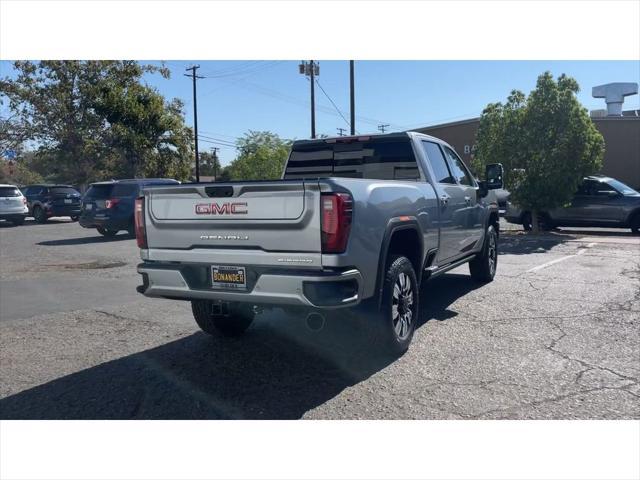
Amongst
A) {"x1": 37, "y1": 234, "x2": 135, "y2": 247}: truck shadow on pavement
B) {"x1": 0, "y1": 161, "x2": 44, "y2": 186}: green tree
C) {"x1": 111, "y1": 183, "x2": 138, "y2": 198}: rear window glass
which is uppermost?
{"x1": 0, "y1": 161, "x2": 44, "y2": 186}: green tree

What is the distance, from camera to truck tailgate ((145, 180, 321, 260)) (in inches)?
154

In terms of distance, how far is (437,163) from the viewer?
6.36 meters

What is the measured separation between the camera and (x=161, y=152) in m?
31.4

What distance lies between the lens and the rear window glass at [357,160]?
19.6 ft

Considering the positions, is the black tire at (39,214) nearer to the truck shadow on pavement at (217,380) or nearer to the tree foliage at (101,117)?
the tree foliage at (101,117)

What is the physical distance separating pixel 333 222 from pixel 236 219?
79 centimetres

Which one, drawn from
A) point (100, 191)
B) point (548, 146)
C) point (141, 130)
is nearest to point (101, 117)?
point (141, 130)

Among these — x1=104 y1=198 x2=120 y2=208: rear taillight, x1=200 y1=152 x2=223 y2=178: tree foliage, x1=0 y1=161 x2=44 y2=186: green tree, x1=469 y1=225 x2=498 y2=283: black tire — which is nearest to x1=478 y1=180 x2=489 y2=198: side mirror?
x1=469 y1=225 x2=498 y2=283: black tire

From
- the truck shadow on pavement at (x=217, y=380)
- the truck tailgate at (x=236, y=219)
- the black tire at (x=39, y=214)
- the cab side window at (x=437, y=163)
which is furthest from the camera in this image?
the black tire at (x=39, y=214)

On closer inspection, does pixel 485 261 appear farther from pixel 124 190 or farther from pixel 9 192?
pixel 9 192

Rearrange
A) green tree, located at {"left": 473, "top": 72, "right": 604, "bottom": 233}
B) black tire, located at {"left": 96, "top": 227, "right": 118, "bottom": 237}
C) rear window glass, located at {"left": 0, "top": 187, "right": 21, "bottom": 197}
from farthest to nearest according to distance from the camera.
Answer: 1. rear window glass, located at {"left": 0, "top": 187, "right": 21, "bottom": 197}
2. black tire, located at {"left": 96, "top": 227, "right": 118, "bottom": 237}
3. green tree, located at {"left": 473, "top": 72, "right": 604, "bottom": 233}

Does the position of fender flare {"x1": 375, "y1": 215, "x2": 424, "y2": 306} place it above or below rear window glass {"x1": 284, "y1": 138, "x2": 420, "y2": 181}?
below

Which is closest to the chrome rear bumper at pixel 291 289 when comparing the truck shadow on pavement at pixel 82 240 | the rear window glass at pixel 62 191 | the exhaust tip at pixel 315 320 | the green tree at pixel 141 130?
the exhaust tip at pixel 315 320

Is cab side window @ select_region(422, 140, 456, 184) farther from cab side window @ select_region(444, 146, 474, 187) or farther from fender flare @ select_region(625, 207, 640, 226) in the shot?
fender flare @ select_region(625, 207, 640, 226)
